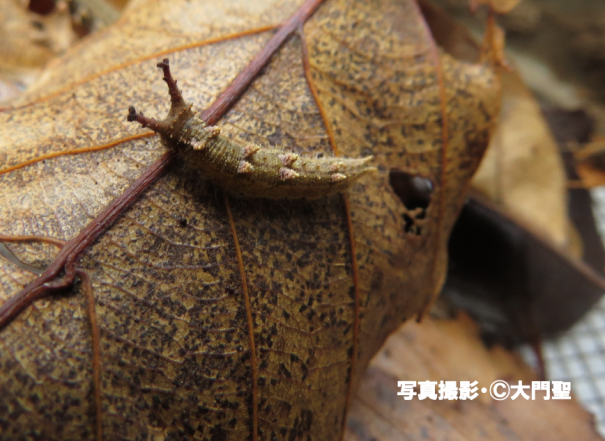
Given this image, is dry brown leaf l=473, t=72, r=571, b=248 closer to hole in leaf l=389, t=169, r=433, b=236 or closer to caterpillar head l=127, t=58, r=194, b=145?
hole in leaf l=389, t=169, r=433, b=236

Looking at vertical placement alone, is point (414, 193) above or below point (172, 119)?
below

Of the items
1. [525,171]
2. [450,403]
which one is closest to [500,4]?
[525,171]

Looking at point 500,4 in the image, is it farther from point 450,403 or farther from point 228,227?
point 450,403

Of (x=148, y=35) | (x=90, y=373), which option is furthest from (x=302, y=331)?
(x=148, y=35)

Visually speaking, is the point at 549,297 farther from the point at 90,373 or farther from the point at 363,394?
the point at 90,373
